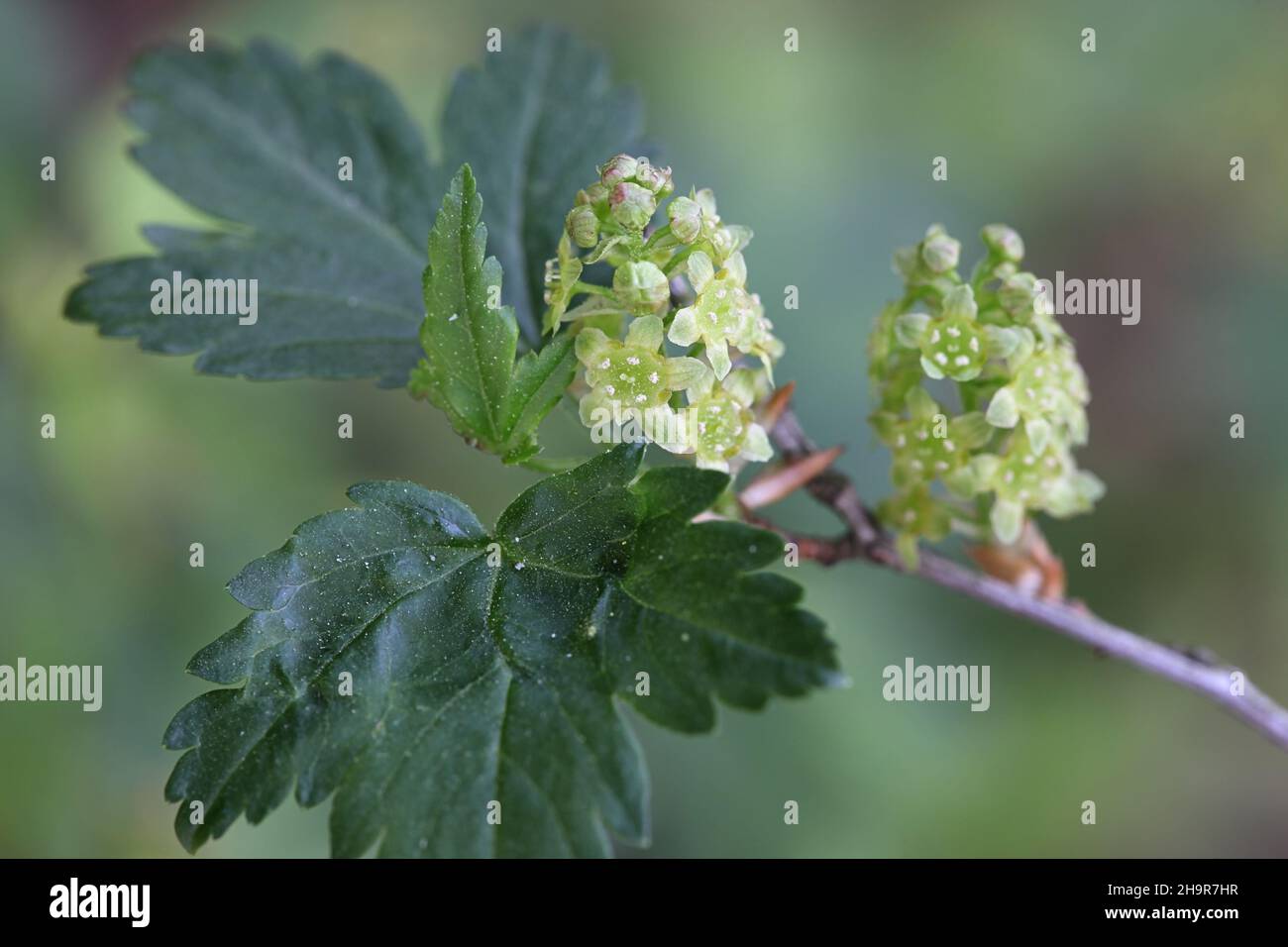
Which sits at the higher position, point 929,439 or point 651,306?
point 651,306

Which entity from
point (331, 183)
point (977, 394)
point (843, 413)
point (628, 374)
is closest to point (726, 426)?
point (628, 374)

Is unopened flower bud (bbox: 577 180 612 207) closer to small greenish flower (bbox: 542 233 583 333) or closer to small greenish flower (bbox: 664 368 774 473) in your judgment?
small greenish flower (bbox: 542 233 583 333)

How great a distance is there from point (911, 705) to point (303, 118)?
9.29 ft

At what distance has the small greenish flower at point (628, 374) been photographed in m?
1.59

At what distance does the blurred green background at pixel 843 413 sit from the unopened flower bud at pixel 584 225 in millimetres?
1907

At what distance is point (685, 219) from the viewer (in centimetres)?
155

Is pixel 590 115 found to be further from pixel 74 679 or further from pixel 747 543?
pixel 74 679

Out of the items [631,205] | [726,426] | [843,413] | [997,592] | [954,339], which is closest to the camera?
[631,205]

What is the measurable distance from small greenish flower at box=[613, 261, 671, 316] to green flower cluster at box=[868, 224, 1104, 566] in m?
0.52

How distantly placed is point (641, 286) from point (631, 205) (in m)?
0.12

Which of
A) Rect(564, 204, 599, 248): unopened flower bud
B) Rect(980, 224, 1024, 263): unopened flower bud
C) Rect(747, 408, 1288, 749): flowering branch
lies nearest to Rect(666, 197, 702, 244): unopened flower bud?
Rect(564, 204, 599, 248): unopened flower bud

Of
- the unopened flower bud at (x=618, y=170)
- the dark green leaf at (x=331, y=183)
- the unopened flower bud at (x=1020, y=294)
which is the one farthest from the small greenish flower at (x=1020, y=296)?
the dark green leaf at (x=331, y=183)

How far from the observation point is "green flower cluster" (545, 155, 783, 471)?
1.55 meters

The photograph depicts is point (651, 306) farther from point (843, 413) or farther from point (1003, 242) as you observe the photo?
point (843, 413)
